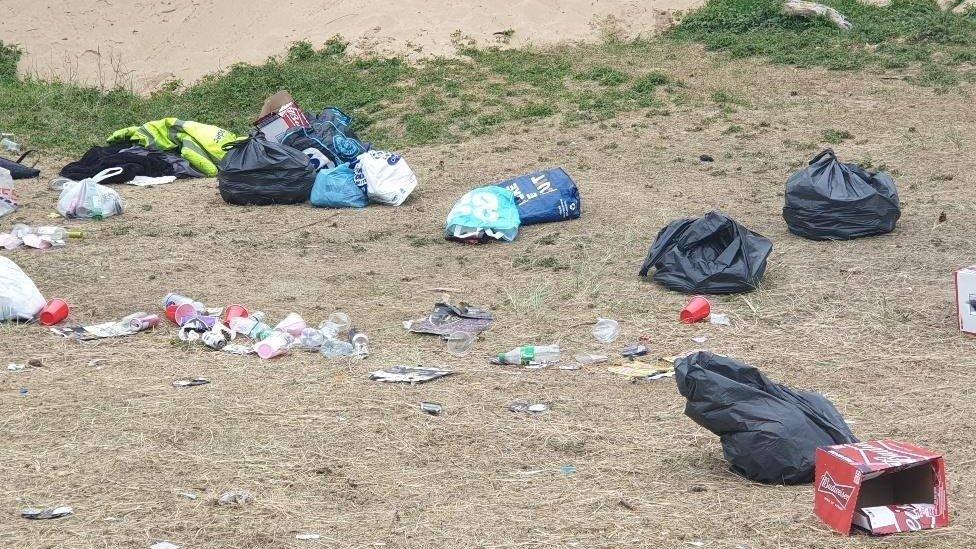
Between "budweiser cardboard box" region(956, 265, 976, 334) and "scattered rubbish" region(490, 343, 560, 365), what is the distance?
1.98 metres

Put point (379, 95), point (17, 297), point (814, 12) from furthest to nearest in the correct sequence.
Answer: point (814, 12) < point (379, 95) < point (17, 297)

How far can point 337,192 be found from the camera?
28.6 ft

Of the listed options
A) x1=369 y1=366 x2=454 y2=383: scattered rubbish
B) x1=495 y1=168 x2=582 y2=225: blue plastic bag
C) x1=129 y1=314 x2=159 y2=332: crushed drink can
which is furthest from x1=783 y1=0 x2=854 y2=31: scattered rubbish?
x1=129 y1=314 x2=159 y2=332: crushed drink can

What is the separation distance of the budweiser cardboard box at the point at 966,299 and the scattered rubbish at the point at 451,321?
92.5 inches

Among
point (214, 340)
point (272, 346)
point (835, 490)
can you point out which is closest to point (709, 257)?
point (272, 346)

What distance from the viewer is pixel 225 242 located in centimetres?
782

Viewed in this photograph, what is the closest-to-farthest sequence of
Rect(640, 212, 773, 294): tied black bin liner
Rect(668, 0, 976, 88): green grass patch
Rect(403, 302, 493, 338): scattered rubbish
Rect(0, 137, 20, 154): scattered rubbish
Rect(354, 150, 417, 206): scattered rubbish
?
1. Rect(403, 302, 493, 338): scattered rubbish
2. Rect(640, 212, 773, 294): tied black bin liner
3. Rect(354, 150, 417, 206): scattered rubbish
4. Rect(0, 137, 20, 154): scattered rubbish
5. Rect(668, 0, 976, 88): green grass patch

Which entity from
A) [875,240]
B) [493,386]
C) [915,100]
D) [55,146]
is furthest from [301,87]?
[493,386]

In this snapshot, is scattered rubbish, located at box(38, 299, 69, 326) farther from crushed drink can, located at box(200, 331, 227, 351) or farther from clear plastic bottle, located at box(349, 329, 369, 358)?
clear plastic bottle, located at box(349, 329, 369, 358)

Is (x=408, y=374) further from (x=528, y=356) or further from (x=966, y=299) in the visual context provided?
(x=966, y=299)

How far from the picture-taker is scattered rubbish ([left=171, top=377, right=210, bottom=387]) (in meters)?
5.18

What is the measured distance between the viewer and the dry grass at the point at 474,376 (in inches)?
148

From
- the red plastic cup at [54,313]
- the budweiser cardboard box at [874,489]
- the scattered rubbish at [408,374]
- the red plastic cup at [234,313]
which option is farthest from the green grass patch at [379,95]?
the budweiser cardboard box at [874,489]

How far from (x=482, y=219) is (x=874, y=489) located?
14.1 ft
